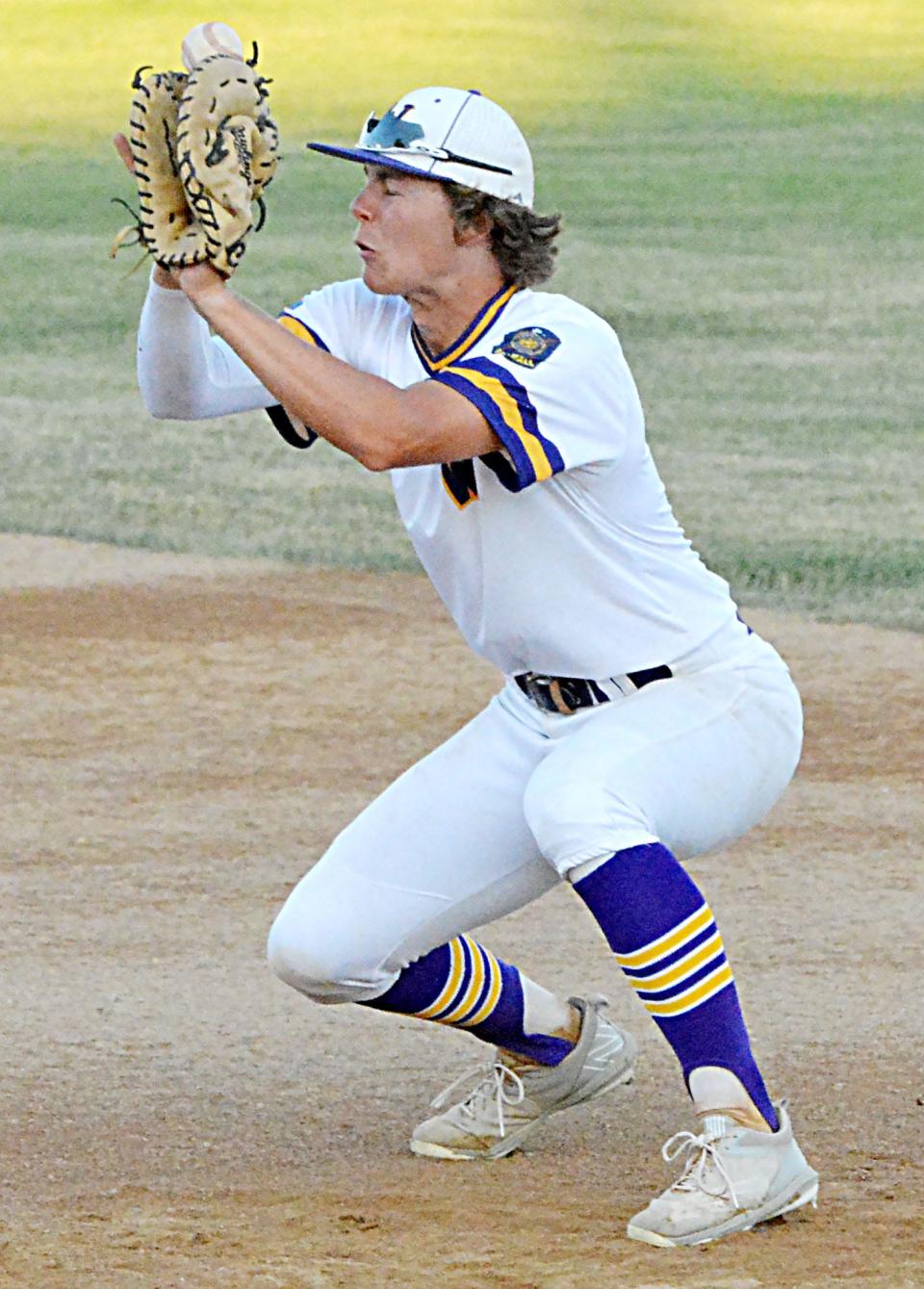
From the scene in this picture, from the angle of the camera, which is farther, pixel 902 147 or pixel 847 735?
pixel 902 147

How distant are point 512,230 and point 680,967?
43.7 inches

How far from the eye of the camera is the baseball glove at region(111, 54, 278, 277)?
3.11 m

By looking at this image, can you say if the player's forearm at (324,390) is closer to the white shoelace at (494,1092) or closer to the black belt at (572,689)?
the black belt at (572,689)

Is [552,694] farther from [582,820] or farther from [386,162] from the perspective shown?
[386,162]

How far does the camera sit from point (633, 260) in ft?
55.0

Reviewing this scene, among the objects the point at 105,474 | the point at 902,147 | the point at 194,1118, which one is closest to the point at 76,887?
the point at 194,1118

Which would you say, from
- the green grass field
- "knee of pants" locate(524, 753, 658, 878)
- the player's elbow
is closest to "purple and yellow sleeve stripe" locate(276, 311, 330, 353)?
the player's elbow

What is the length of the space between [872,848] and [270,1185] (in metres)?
2.41

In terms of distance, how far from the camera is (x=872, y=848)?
17.6 ft

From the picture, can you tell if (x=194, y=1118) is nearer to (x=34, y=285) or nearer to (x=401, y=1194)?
(x=401, y=1194)

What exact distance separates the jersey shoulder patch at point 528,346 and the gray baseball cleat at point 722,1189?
1.07m

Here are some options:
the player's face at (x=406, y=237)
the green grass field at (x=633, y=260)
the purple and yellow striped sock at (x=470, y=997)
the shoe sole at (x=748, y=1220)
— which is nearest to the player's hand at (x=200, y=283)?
the player's face at (x=406, y=237)

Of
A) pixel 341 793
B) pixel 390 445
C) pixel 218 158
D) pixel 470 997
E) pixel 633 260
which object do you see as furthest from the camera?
pixel 633 260

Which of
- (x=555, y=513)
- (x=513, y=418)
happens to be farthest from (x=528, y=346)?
(x=555, y=513)
